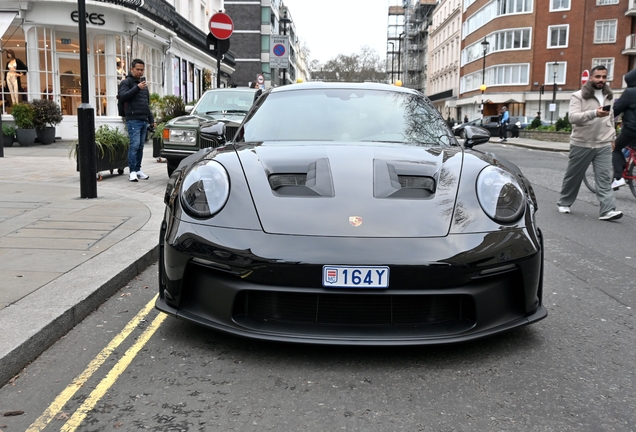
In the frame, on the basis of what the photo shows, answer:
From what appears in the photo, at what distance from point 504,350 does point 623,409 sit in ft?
2.21

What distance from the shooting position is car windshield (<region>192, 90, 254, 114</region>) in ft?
34.8

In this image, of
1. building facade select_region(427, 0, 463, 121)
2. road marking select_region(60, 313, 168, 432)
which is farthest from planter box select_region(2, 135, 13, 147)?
building facade select_region(427, 0, 463, 121)

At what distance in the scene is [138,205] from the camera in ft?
23.4

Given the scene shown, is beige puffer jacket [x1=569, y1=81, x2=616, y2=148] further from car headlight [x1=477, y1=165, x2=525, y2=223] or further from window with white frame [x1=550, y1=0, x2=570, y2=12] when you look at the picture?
window with white frame [x1=550, y1=0, x2=570, y2=12]

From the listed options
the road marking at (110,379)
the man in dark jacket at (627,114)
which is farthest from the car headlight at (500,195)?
the man in dark jacket at (627,114)

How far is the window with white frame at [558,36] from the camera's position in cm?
5422

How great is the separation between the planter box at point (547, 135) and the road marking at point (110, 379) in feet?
95.8

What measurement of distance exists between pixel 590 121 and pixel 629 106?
60.1 inches

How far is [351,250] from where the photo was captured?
8.93 ft

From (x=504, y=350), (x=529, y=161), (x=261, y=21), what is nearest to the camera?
(x=504, y=350)

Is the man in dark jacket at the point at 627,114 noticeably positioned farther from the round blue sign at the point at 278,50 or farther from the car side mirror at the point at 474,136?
the round blue sign at the point at 278,50

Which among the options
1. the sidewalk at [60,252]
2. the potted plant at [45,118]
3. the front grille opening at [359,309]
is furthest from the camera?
the potted plant at [45,118]

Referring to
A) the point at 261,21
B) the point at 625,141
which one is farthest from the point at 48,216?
the point at 261,21

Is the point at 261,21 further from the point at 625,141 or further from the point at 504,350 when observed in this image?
the point at 504,350
